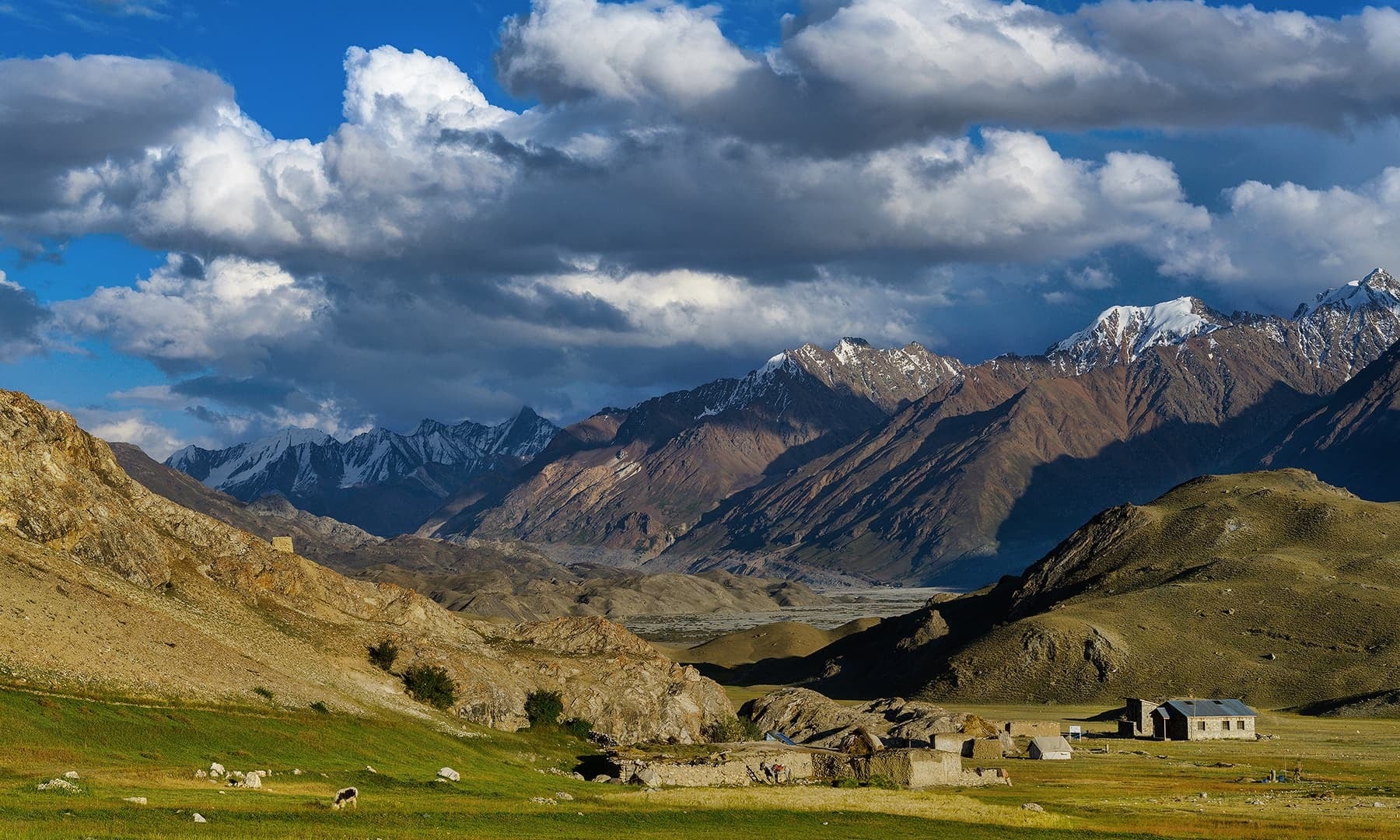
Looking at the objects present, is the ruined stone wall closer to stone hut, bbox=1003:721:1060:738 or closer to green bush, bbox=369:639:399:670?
stone hut, bbox=1003:721:1060:738

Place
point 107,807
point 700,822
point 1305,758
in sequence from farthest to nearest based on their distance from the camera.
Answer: point 1305,758 < point 700,822 < point 107,807

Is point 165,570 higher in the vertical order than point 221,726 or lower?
higher

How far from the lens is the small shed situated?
11800 cm

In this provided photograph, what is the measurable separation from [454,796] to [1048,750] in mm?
69511

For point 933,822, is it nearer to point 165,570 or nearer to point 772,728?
point 165,570

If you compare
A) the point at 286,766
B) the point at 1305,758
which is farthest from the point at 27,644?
the point at 1305,758

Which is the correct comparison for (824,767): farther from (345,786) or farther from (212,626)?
(212,626)

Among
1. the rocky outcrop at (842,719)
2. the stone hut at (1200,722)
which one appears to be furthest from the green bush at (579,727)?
the stone hut at (1200,722)

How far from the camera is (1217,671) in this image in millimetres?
195375

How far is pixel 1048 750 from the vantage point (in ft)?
389

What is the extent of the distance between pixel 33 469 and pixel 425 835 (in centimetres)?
5088

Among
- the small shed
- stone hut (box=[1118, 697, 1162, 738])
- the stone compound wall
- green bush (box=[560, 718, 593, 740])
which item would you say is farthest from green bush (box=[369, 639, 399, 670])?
stone hut (box=[1118, 697, 1162, 738])

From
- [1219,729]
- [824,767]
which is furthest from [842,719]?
[1219,729]

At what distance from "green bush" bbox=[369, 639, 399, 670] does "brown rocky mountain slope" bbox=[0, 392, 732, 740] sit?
3.26ft
